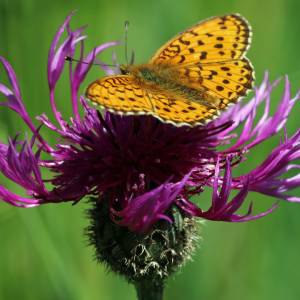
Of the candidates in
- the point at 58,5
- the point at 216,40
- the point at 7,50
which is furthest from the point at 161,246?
the point at 58,5

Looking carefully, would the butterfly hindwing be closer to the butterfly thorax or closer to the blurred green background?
the butterfly thorax

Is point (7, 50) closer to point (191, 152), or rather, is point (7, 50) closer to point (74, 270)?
point (74, 270)

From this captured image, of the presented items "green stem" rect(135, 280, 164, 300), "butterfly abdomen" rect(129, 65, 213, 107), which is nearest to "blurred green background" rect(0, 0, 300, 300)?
"green stem" rect(135, 280, 164, 300)

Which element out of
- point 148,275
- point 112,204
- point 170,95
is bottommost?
point 148,275

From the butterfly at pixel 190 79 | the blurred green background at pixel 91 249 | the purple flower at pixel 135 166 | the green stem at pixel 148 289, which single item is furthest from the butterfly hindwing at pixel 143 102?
the blurred green background at pixel 91 249

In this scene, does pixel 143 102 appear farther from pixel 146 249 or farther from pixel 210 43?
pixel 210 43

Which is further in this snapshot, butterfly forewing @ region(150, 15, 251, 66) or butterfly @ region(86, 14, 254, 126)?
butterfly forewing @ region(150, 15, 251, 66)
